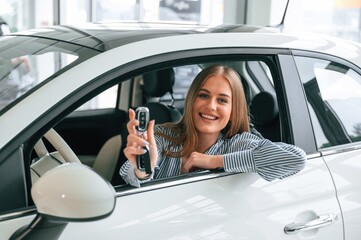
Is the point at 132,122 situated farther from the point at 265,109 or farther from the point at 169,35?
the point at 265,109

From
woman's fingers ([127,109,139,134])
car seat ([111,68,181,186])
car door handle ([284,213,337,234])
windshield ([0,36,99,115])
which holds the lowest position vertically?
car door handle ([284,213,337,234])

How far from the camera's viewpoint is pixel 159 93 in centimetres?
309

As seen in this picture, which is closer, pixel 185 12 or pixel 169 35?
pixel 169 35

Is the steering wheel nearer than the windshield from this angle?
No

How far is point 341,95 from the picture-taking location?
227 centimetres

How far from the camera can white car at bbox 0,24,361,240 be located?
4.80 ft

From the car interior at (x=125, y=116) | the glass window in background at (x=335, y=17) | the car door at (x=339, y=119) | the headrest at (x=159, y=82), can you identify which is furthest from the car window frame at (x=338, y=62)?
the glass window in background at (x=335, y=17)

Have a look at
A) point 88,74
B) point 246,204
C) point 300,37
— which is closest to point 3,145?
point 88,74

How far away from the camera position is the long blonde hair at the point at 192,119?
6.84ft

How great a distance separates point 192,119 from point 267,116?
315 mm

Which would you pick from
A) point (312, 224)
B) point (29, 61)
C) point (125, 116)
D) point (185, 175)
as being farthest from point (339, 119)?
point (125, 116)

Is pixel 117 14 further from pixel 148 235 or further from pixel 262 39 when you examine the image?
pixel 148 235

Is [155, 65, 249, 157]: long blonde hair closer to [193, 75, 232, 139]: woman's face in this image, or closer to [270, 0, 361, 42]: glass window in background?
[193, 75, 232, 139]: woman's face

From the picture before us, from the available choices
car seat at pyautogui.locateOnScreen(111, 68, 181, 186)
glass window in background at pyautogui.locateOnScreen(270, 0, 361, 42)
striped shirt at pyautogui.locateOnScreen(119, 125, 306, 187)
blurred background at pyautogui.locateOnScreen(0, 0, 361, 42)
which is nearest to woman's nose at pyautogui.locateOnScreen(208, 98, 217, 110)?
striped shirt at pyautogui.locateOnScreen(119, 125, 306, 187)
